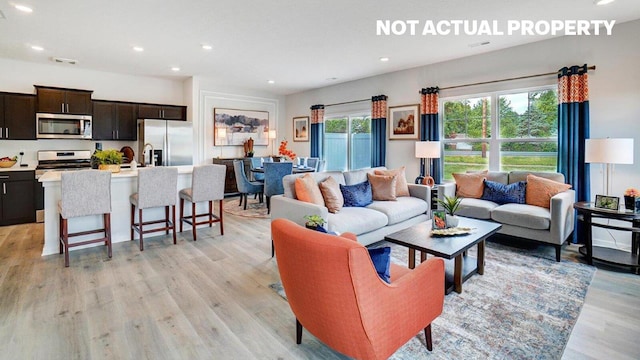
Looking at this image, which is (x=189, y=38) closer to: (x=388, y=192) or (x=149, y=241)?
(x=149, y=241)

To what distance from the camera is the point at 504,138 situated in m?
5.07

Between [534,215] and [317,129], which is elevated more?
[317,129]

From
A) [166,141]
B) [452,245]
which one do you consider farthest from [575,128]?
[166,141]

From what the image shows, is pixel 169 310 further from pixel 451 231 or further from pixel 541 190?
pixel 541 190

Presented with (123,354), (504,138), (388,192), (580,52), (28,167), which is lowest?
(123,354)

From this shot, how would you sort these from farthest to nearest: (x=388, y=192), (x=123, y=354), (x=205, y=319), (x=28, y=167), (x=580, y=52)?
(x=28, y=167) → (x=388, y=192) → (x=580, y=52) → (x=205, y=319) → (x=123, y=354)

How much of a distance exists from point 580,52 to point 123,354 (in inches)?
230

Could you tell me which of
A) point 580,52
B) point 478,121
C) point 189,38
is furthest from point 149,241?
point 580,52

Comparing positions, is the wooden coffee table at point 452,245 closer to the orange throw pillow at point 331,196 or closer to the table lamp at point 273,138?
the orange throw pillow at point 331,196

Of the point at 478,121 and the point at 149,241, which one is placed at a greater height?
the point at 478,121

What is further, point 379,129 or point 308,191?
point 379,129

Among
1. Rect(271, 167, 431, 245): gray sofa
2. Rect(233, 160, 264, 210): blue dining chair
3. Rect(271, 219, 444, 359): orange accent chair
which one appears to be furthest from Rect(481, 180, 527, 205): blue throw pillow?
Rect(233, 160, 264, 210): blue dining chair

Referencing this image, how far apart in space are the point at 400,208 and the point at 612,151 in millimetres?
2323

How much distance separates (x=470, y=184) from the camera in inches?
189
